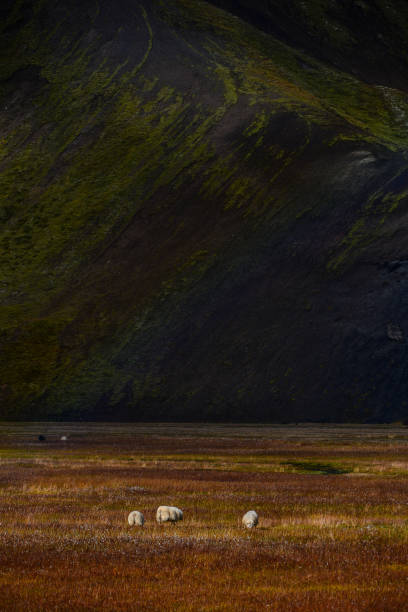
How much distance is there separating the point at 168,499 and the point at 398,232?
382 feet

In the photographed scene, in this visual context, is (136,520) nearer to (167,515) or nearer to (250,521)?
(167,515)

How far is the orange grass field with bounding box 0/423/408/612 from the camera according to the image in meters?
14.0

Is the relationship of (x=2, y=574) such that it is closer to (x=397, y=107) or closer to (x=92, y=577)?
(x=92, y=577)

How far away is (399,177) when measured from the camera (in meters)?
152

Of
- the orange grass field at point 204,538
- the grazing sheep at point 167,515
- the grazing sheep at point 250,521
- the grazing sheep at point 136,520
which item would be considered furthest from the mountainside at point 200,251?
the grazing sheep at point 136,520

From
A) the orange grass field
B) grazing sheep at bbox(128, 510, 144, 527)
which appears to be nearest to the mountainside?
the orange grass field

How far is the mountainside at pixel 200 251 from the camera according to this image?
121875 millimetres

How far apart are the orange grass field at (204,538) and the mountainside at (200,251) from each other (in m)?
71.1

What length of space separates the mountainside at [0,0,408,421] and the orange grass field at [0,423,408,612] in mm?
71103

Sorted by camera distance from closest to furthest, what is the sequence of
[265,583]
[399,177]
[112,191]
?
[265,583], [399,177], [112,191]

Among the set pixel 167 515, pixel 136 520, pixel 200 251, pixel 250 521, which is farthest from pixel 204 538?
pixel 200 251

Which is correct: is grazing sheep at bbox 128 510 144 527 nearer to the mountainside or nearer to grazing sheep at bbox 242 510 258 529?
grazing sheep at bbox 242 510 258 529

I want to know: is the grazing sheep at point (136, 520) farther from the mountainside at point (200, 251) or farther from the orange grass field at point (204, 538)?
the mountainside at point (200, 251)

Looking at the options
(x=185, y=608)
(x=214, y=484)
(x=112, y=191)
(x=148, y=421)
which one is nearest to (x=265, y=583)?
(x=185, y=608)
